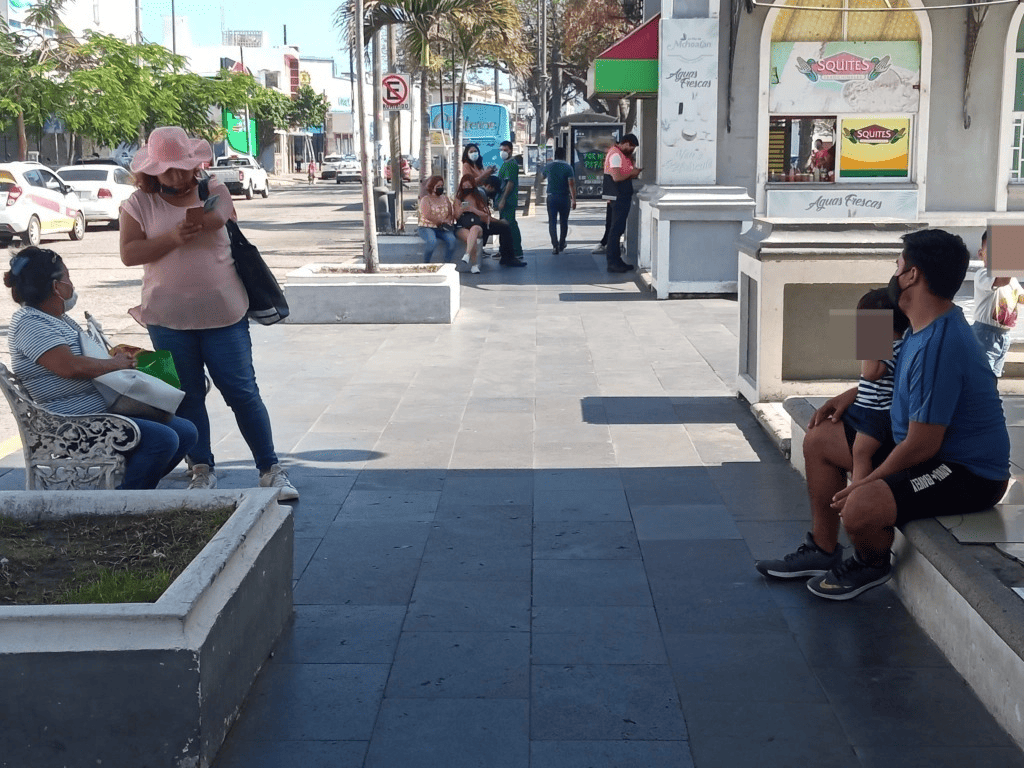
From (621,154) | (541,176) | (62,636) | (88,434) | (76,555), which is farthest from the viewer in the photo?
(541,176)

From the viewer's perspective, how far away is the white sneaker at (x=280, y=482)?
614 cm

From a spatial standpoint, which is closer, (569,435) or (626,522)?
Answer: (626,522)

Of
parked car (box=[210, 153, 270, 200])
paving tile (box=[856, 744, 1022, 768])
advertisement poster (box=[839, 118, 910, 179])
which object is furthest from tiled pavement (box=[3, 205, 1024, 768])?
parked car (box=[210, 153, 270, 200])

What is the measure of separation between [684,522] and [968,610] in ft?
6.43

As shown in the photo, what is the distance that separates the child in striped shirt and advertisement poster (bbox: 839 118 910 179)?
370 inches

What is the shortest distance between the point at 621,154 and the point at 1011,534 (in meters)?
12.5

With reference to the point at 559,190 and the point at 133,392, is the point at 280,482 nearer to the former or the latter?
the point at 133,392

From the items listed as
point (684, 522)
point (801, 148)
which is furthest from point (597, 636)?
point (801, 148)

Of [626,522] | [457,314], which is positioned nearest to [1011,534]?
[626,522]

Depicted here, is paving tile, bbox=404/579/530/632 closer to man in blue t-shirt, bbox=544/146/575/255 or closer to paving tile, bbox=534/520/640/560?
paving tile, bbox=534/520/640/560

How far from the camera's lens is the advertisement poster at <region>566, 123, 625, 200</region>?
36750mm

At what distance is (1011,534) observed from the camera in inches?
170

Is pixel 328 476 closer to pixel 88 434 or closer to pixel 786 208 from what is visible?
pixel 88 434

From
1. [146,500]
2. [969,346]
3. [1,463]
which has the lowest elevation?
[1,463]
